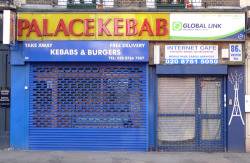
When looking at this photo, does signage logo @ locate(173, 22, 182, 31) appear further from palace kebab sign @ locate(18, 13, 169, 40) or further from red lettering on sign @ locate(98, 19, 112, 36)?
red lettering on sign @ locate(98, 19, 112, 36)

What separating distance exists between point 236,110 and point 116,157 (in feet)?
12.8

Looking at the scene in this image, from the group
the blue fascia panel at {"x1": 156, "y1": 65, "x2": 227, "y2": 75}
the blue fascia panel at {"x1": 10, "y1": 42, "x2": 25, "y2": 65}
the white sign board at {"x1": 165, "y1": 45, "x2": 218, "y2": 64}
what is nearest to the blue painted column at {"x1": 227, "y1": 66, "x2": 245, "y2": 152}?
the blue fascia panel at {"x1": 156, "y1": 65, "x2": 227, "y2": 75}

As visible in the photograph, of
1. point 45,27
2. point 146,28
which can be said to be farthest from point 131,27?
point 45,27

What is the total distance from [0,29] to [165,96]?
5.49 m

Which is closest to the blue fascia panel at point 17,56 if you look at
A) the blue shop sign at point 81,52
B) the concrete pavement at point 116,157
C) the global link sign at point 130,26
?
the blue shop sign at point 81,52

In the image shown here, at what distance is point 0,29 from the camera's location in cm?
845

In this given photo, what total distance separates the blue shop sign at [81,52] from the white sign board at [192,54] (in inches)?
30.6

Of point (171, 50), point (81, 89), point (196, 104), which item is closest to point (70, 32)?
point (81, 89)

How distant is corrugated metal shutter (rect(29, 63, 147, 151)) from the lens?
8.43m

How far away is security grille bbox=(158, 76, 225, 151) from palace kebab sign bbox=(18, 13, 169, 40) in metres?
1.57

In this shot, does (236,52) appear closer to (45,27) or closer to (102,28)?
(102,28)

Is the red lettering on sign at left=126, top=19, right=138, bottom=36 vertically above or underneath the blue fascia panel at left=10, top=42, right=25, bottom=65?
above

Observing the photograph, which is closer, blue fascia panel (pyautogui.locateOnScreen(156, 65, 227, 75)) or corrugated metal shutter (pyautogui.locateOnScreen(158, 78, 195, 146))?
blue fascia panel (pyautogui.locateOnScreen(156, 65, 227, 75))

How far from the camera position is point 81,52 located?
833 cm
